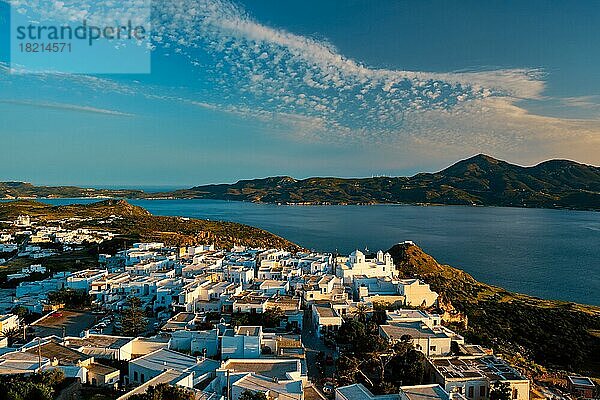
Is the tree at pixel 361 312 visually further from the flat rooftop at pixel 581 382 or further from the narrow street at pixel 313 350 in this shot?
the flat rooftop at pixel 581 382

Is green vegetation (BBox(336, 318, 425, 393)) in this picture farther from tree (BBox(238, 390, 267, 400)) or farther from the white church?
the white church

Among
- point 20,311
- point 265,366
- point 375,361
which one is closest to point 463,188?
point 375,361

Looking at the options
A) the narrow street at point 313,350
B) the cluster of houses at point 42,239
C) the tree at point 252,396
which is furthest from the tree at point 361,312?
the cluster of houses at point 42,239

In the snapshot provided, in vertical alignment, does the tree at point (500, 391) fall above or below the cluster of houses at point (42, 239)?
below

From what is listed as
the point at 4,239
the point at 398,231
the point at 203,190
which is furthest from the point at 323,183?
the point at 4,239

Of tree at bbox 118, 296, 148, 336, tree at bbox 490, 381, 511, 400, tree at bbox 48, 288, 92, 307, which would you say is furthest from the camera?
tree at bbox 48, 288, 92, 307

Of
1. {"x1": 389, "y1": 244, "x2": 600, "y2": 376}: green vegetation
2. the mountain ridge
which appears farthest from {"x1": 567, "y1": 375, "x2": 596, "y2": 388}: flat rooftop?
the mountain ridge

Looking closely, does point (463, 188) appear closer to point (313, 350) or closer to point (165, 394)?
point (313, 350)
